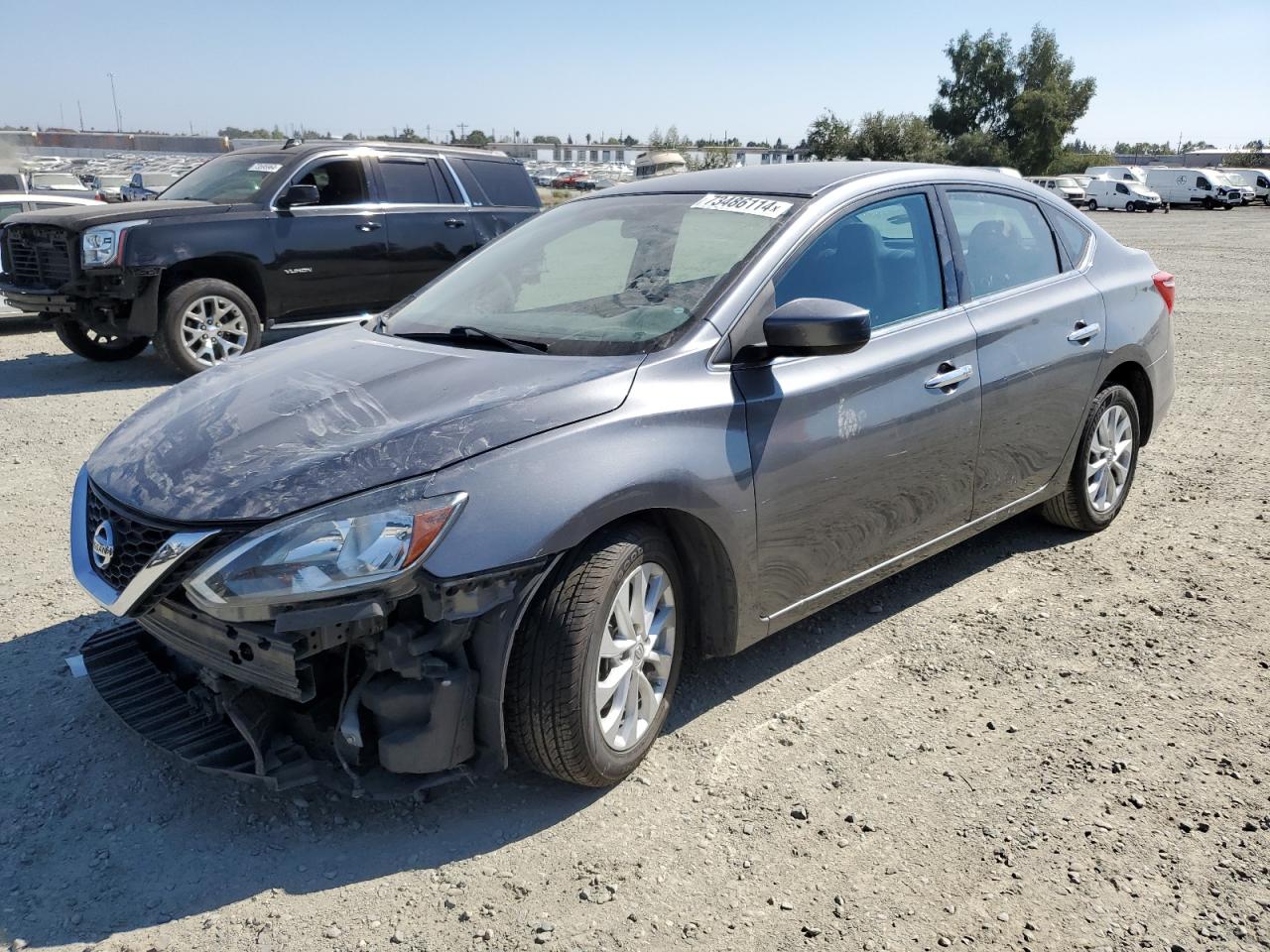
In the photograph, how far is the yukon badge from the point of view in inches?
114

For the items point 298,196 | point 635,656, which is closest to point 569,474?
point 635,656

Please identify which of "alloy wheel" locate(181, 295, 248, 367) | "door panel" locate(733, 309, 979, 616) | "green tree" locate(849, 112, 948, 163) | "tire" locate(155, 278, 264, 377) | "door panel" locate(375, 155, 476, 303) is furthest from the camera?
"green tree" locate(849, 112, 948, 163)

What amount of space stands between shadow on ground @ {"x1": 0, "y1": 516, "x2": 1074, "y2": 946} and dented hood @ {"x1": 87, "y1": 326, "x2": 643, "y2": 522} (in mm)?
893

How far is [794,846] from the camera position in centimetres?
284

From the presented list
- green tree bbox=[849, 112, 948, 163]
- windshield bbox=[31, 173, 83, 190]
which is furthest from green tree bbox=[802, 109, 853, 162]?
windshield bbox=[31, 173, 83, 190]

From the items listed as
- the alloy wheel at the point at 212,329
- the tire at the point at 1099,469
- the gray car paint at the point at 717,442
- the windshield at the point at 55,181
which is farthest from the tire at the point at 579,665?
the windshield at the point at 55,181

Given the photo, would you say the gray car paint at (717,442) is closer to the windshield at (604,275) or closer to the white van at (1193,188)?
the windshield at (604,275)

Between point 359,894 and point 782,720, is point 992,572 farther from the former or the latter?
point 359,894

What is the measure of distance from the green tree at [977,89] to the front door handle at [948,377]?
303ft

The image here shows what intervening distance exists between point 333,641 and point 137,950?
32.8 inches

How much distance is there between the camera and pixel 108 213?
8289 millimetres

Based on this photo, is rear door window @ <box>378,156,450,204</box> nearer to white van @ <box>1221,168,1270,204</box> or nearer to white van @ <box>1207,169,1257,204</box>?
white van @ <box>1207,169,1257,204</box>

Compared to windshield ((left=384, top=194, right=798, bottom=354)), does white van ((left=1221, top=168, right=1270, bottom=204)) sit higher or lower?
→ higher

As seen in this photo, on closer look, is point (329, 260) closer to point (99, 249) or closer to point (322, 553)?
point (99, 249)
